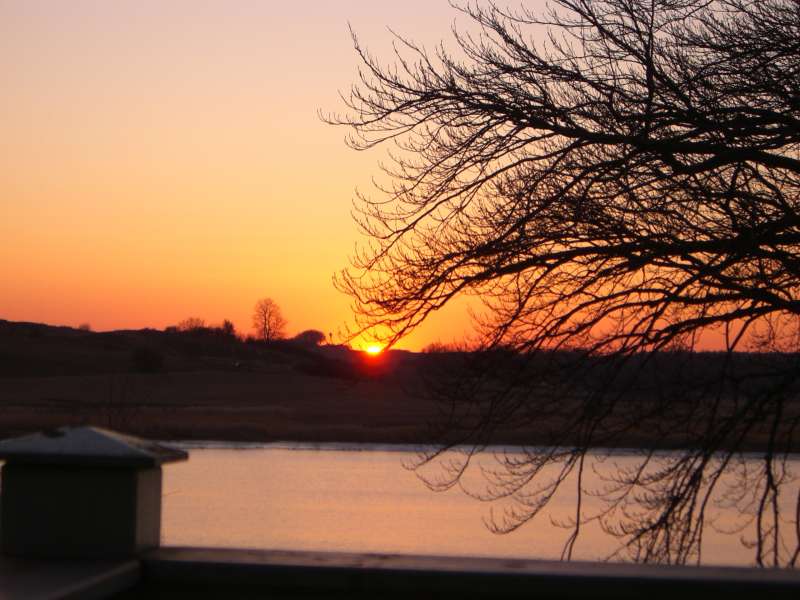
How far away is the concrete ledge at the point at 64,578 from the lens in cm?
340

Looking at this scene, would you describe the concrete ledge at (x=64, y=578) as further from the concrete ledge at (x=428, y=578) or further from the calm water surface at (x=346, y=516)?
the calm water surface at (x=346, y=516)

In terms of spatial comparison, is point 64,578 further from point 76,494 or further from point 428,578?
point 428,578

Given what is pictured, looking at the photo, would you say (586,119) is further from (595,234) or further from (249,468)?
(249,468)

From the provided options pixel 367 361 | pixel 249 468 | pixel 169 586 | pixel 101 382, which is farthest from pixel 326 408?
pixel 169 586

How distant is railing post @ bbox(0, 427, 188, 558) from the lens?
389 cm

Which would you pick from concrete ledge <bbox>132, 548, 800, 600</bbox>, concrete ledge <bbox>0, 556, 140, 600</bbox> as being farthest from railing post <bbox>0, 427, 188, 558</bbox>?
concrete ledge <bbox>132, 548, 800, 600</bbox>

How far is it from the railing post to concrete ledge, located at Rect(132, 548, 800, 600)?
0.17 m

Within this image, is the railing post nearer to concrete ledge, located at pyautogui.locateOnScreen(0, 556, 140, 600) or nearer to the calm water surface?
concrete ledge, located at pyautogui.locateOnScreen(0, 556, 140, 600)

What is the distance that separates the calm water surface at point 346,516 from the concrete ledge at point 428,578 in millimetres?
7230

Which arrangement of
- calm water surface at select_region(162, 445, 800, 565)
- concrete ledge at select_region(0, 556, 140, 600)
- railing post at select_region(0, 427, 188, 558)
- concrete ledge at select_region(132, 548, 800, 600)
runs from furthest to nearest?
calm water surface at select_region(162, 445, 800, 565) < railing post at select_region(0, 427, 188, 558) < concrete ledge at select_region(132, 548, 800, 600) < concrete ledge at select_region(0, 556, 140, 600)

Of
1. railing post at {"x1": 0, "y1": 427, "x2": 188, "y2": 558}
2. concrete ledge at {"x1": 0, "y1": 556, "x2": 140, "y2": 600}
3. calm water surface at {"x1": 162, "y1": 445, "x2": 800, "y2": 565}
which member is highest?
railing post at {"x1": 0, "y1": 427, "x2": 188, "y2": 558}

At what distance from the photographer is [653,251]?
25.1ft

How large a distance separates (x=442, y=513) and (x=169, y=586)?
17.2 meters

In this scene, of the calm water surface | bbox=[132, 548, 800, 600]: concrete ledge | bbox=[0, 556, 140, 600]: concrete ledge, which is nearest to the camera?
bbox=[0, 556, 140, 600]: concrete ledge
